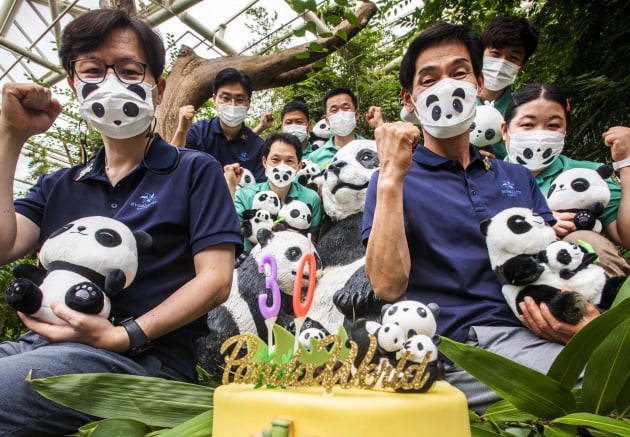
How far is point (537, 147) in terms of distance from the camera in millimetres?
1973

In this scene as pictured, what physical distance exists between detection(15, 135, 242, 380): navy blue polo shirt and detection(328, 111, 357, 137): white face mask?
183 centimetres

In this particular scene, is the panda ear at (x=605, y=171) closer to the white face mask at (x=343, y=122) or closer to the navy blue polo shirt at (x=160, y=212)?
the navy blue polo shirt at (x=160, y=212)

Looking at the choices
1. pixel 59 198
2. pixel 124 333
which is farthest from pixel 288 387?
pixel 59 198

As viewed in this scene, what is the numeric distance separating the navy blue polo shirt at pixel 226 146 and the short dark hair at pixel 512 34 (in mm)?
1552

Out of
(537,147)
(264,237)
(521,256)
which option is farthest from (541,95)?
(264,237)

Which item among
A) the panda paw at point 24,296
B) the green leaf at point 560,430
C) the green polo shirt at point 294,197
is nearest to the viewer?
the green leaf at point 560,430

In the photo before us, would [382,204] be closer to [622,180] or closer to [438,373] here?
[438,373]

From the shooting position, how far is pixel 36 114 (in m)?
1.42

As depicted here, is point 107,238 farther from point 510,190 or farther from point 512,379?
point 510,190

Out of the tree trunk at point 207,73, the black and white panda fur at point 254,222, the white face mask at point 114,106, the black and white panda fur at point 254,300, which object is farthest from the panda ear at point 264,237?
the tree trunk at point 207,73

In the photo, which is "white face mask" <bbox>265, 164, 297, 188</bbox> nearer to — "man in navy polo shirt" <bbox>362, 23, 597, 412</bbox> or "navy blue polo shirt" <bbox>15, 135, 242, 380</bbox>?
"man in navy polo shirt" <bbox>362, 23, 597, 412</bbox>

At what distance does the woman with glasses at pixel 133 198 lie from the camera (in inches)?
51.3

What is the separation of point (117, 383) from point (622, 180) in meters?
1.69

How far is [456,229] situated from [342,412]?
0.94 m
